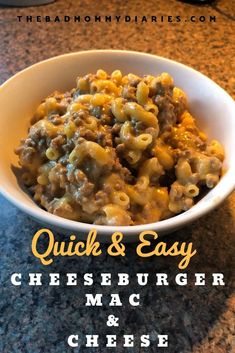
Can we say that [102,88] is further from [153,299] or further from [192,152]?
[153,299]

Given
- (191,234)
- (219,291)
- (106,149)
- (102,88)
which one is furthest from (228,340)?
(102,88)

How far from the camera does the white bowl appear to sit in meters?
0.66

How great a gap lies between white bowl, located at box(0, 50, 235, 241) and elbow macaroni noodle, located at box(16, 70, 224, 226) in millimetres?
28

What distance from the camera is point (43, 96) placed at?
85cm

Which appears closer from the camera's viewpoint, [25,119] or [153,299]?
[153,299]

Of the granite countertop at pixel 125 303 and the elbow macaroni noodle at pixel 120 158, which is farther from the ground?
the elbow macaroni noodle at pixel 120 158

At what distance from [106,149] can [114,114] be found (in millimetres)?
69

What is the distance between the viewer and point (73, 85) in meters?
0.87

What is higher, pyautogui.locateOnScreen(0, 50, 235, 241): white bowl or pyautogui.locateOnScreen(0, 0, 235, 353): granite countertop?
pyautogui.locateOnScreen(0, 50, 235, 241): white bowl

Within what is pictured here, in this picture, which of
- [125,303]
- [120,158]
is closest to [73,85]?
[120,158]

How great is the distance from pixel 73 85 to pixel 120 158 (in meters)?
0.24

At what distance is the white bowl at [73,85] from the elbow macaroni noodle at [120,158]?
0.03 metres

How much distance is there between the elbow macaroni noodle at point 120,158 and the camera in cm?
66

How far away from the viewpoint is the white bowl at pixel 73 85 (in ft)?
2.18
